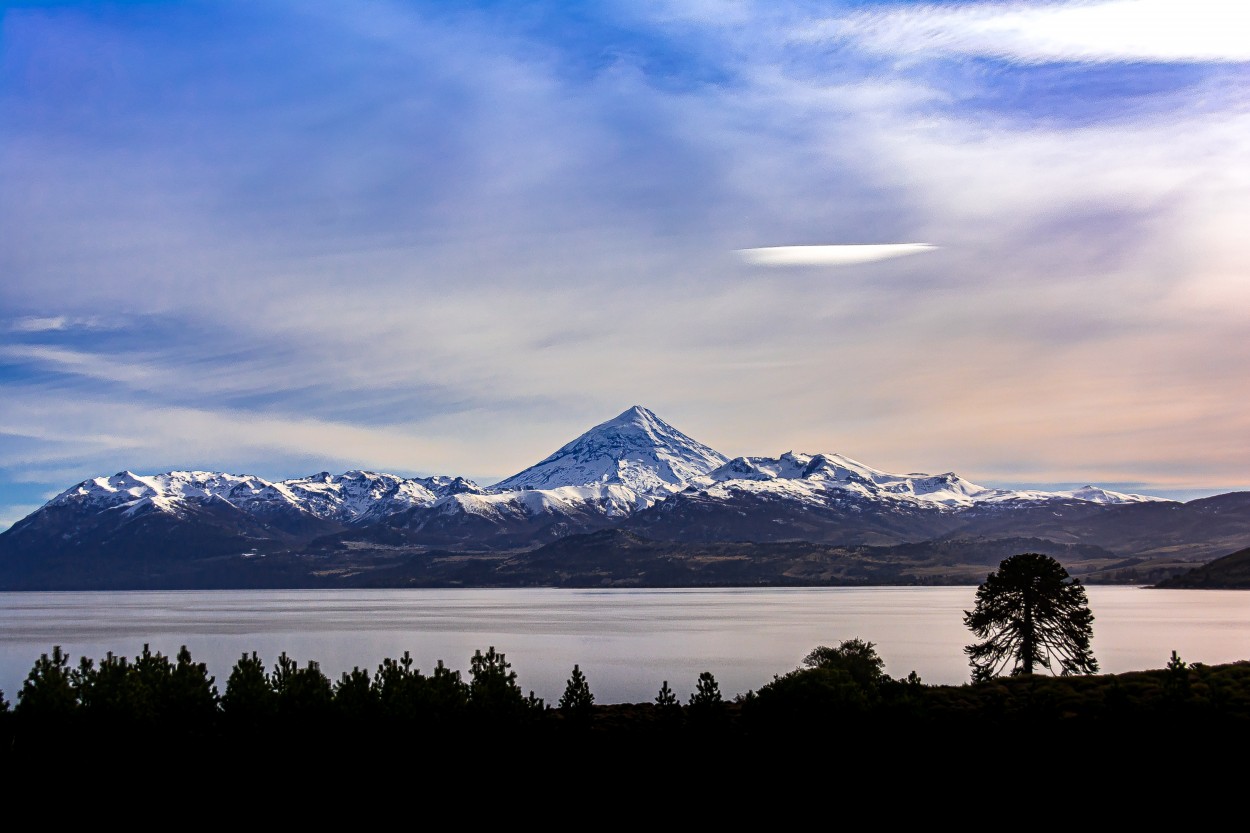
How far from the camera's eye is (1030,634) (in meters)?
73.9

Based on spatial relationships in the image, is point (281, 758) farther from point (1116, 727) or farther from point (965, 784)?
point (1116, 727)

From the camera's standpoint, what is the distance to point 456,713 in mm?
41938

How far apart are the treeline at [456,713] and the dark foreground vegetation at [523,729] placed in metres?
0.06

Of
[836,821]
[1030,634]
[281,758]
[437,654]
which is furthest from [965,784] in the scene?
[437,654]

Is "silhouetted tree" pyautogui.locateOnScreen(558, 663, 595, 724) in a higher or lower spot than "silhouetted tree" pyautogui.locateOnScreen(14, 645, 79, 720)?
lower

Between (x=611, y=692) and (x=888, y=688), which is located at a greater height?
(x=888, y=688)

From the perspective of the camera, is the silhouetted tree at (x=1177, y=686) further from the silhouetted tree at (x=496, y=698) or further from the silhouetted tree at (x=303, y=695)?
the silhouetted tree at (x=303, y=695)

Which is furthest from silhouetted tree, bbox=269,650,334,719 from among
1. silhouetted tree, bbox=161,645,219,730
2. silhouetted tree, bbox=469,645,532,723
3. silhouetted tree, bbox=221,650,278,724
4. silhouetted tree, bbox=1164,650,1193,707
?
silhouetted tree, bbox=1164,650,1193,707

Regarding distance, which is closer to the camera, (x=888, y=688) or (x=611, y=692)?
(x=888, y=688)

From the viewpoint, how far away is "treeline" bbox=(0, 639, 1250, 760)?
4028cm

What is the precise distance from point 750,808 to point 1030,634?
43.1 m

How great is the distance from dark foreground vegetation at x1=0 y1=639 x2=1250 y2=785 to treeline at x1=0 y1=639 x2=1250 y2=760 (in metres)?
0.06

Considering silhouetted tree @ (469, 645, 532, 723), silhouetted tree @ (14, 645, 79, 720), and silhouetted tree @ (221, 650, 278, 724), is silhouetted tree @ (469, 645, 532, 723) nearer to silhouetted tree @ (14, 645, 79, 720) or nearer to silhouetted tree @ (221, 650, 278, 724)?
→ silhouetted tree @ (221, 650, 278, 724)

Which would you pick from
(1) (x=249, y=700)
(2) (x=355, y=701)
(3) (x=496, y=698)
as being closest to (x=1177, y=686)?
(3) (x=496, y=698)
